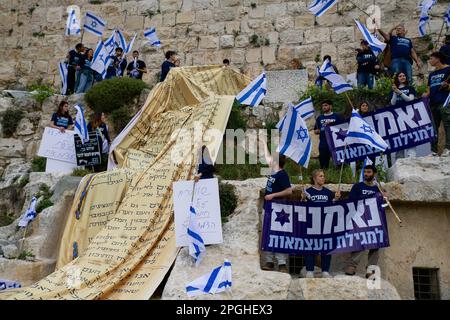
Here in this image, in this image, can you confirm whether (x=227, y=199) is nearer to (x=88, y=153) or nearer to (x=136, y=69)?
(x=88, y=153)

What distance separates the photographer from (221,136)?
10.2 metres

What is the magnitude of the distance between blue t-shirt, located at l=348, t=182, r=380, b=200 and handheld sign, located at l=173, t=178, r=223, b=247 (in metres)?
1.71

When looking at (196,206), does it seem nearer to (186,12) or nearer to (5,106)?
(5,106)

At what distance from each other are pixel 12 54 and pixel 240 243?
41.5 ft

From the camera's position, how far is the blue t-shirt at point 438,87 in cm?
933

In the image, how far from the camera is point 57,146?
445 inches

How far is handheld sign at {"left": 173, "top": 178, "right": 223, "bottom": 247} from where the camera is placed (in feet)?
24.9

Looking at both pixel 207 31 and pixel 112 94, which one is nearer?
pixel 112 94

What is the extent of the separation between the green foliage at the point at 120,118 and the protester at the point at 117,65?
207 centimetres

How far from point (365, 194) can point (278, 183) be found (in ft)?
3.58

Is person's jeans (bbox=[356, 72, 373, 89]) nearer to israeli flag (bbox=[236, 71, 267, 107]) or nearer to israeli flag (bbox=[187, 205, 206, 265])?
israeli flag (bbox=[236, 71, 267, 107])

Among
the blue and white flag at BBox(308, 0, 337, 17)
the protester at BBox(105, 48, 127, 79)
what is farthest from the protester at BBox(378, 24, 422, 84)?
the protester at BBox(105, 48, 127, 79)

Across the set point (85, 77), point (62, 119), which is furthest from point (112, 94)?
point (85, 77)
